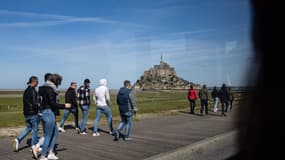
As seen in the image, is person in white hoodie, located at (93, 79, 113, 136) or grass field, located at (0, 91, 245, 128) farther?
grass field, located at (0, 91, 245, 128)

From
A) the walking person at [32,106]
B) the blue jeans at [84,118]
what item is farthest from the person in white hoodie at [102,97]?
the walking person at [32,106]

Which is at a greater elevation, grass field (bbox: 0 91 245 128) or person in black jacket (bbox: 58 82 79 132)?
person in black jacket (bbox: 58 82 79 132)

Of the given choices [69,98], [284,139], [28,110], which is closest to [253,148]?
[284,139]

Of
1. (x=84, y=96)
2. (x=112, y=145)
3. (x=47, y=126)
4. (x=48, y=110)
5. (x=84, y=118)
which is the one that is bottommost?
(x=112, y=145)

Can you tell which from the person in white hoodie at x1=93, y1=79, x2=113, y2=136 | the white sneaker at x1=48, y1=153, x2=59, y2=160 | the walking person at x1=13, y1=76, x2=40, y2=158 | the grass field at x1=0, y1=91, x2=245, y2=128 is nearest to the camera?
the white sneaker at x1=48, y1=153, x2=59, y2=160

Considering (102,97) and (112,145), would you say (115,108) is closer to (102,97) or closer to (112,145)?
(102,97)

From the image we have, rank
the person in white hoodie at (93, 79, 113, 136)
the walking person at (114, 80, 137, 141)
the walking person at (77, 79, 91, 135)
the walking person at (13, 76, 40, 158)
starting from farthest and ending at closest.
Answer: the walking person at (77, 79, 91, 135) < the person in white hoodie at (93, 79, 113, 136) < the walking person at (114, 80, 137, 141) < the walking person at (13, 76, 40, 158)

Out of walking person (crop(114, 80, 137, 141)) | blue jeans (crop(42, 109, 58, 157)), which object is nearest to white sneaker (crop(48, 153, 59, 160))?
blue jeans (crop(42, 109, 58, 157))

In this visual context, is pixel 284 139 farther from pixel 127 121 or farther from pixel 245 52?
pixel 127 121

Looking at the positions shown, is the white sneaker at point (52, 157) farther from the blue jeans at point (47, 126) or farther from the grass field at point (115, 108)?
the grass field at point (115, 108)

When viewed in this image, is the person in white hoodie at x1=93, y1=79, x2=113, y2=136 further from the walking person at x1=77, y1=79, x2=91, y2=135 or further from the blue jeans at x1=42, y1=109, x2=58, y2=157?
the blue jeans at x1=42, y1=109, x2=58, y2=157

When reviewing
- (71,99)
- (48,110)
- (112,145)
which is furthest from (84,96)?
(48,110)

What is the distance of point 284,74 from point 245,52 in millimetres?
156

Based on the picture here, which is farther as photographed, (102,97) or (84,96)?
(84,96)
